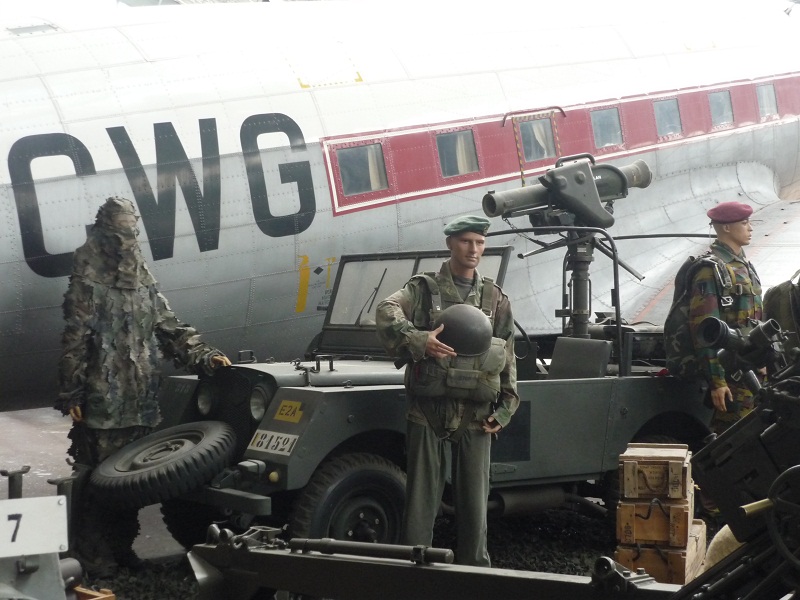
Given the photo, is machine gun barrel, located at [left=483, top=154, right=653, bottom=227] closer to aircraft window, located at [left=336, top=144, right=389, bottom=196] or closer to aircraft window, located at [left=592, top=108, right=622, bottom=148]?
aircraft window, located at [left=336, top=144, right=389, bottom=196]

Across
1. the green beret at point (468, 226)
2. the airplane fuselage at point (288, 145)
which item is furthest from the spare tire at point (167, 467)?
the airplane fuselage at point (288, 145)

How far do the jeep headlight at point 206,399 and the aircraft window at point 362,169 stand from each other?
318cm

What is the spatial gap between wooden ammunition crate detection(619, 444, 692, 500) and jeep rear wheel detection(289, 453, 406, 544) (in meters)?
1.19

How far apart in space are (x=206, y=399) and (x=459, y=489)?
1765 millimetres

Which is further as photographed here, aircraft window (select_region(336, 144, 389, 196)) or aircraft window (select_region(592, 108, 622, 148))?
aircraft window (select_region(592, 108, 622, 148))

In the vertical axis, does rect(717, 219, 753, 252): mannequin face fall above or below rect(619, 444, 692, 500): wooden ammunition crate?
above

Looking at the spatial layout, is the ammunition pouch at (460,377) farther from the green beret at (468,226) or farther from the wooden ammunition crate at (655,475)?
the wooden ammunition crate at (655,475)

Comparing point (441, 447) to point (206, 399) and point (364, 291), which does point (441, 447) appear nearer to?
point (206, 399)

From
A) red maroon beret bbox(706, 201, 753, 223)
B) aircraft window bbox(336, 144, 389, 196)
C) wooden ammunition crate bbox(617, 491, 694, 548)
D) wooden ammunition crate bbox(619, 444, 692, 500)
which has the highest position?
aircraft window bbox(336, 144, 389, 196)

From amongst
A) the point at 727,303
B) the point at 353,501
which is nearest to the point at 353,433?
the point at 353,501

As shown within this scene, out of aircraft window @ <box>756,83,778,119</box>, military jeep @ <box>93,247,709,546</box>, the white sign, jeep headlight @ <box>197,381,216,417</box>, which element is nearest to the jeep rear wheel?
military jeep @ <box>93,247,709,546</box>

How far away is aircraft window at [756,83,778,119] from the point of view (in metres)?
13.0

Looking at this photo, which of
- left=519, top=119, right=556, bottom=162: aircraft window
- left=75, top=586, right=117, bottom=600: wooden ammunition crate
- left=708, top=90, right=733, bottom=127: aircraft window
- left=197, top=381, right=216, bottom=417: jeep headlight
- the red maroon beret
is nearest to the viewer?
left=75, top=586, right=117, bottom=600: wooden ammunition crate

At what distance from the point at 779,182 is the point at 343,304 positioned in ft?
25.7
